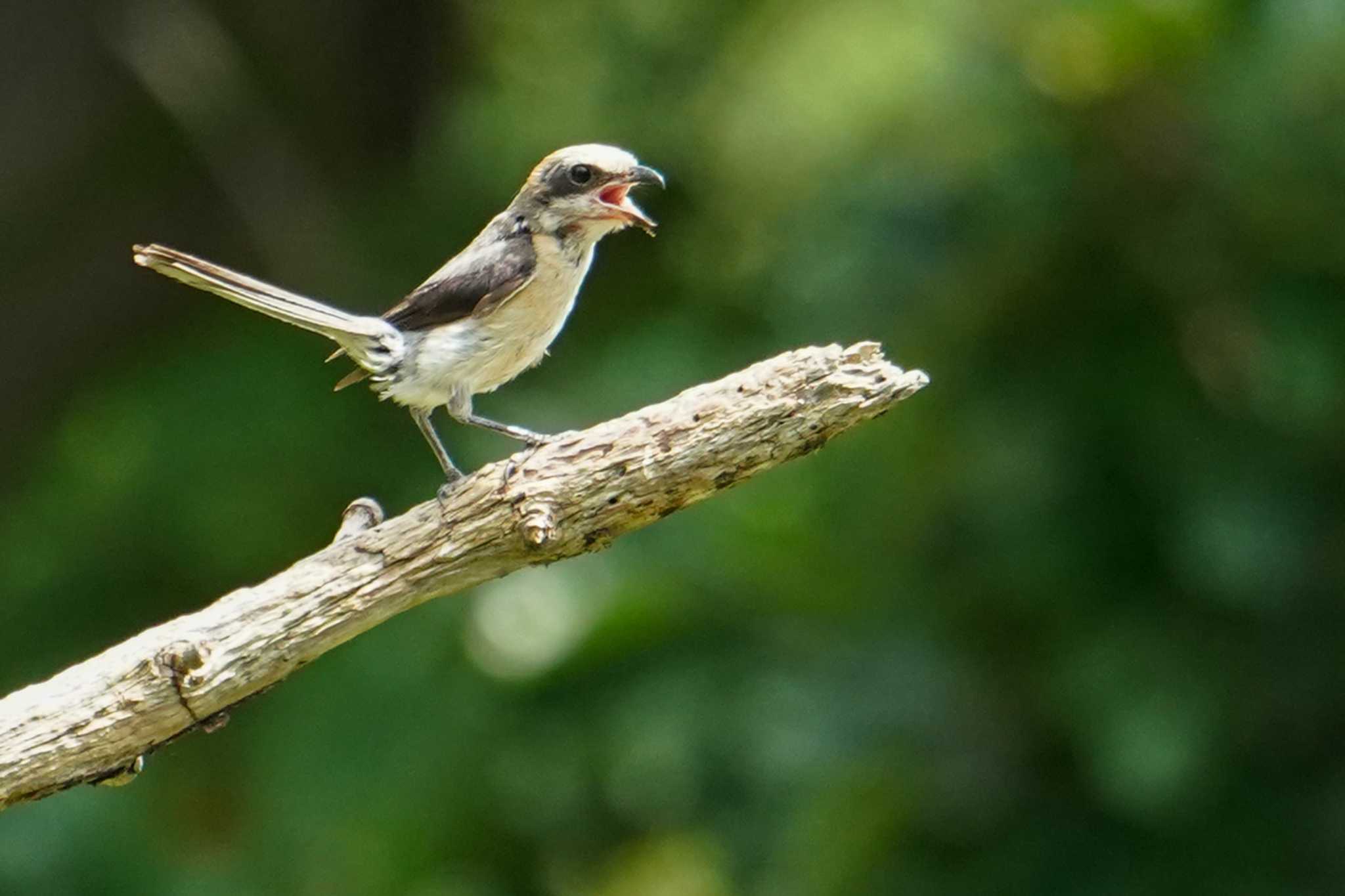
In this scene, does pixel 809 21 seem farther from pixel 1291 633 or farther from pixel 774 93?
pixel 1291 633

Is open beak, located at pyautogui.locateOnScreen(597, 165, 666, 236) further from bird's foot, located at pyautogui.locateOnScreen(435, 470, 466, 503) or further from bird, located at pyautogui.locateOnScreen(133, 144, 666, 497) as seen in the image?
bird's foot, located at pyautogui.locateOnScreen(435, 470, 466, 503)

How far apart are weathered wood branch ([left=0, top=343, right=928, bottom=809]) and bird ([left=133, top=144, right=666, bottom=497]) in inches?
28.6

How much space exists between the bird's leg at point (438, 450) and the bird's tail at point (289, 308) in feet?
0.62

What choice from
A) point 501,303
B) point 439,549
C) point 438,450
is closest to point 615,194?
point 501,303

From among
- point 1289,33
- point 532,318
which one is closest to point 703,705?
point 532,318

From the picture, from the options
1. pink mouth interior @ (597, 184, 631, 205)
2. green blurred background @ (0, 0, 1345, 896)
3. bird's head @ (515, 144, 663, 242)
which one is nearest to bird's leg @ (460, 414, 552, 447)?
bird's head @ (515, 144, 663, 242)

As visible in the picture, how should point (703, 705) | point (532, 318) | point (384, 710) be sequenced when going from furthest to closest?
point (384, 710) < point (703, 705) < point (532, 318)

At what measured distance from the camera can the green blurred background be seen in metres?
6.98

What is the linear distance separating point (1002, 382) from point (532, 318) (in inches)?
98.5

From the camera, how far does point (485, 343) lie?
5.05 m

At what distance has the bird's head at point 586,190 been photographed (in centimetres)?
508

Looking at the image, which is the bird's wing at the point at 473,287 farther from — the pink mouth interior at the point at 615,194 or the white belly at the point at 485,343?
the pink mouth interior at the point at 615,194

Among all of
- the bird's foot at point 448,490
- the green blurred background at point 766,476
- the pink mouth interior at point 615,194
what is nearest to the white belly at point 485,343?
the pink mouth interior at point 615,194

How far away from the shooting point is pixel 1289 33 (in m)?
6.80
